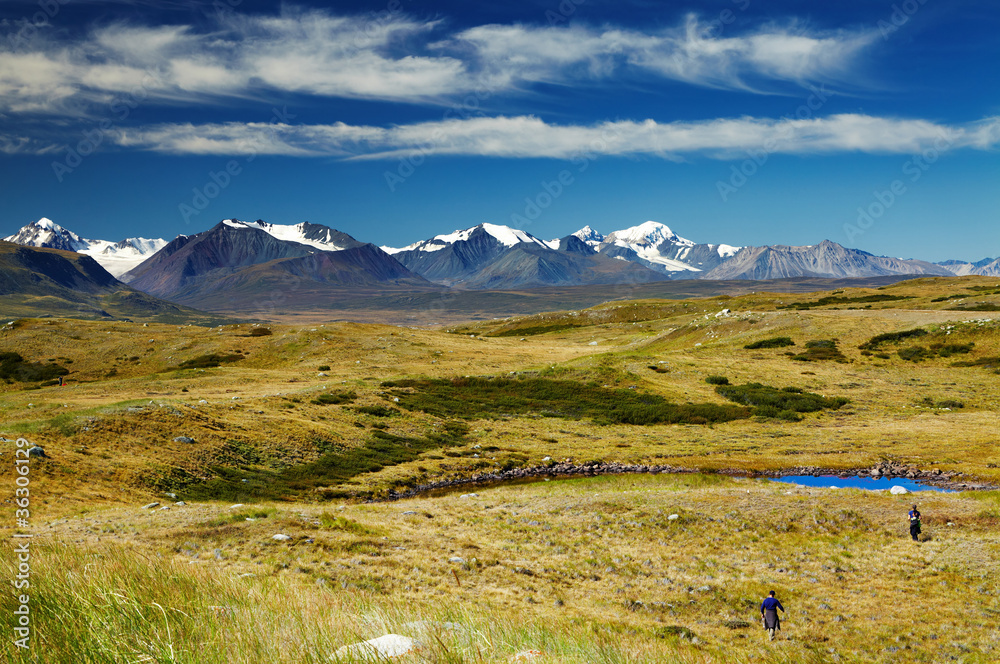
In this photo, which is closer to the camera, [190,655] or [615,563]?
[190,655]

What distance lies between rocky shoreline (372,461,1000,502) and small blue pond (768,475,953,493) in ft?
1.53

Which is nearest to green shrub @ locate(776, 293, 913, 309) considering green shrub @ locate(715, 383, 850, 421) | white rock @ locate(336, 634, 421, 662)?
green shrub @ locate(715, 383, 850, 421)

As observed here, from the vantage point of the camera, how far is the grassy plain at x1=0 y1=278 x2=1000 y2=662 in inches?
251

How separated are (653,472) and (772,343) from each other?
204ft

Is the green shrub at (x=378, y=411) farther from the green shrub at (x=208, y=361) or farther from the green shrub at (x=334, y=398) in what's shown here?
the green shrub at (x=208, y=361)

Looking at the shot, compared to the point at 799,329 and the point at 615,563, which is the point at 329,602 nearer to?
the point at 615,563

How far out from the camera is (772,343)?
96.9 meters

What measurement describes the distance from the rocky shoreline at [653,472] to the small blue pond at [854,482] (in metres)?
0.47

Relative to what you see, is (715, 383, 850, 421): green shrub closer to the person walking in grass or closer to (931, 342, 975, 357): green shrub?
(931, 342, 975, 357): green shrub

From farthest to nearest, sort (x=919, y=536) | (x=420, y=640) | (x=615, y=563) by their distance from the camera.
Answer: (x=919, y=536) < (x=615, y=563) < (x=420, y=640)

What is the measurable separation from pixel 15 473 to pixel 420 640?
110 ft

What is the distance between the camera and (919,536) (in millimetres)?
26297

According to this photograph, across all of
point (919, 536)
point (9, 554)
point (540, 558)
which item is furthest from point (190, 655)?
point (919, 536)

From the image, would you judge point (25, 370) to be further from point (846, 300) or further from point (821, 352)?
point (846, 300)
